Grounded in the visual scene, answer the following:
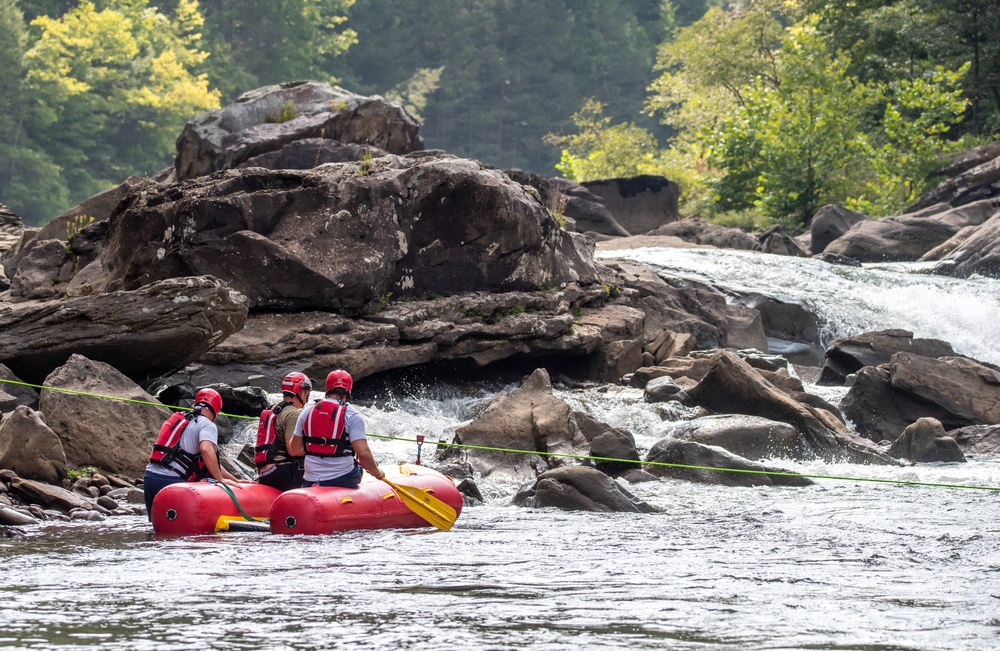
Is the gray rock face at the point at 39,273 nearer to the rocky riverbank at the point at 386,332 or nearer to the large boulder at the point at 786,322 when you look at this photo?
the rocky riverbank at the point at 386,332

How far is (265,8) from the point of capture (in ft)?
197

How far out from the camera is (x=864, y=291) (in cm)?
2333

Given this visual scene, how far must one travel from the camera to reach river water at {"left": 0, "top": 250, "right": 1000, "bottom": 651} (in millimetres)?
6102

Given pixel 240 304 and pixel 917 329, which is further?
pixel 917 329

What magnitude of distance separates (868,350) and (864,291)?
203 inches

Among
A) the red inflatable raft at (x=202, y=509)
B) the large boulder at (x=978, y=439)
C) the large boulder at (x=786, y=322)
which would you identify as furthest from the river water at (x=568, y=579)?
the large boulder at (x=786, y=322)

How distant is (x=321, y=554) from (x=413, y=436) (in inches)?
231

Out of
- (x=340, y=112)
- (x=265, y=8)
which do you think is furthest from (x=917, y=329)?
(x=265, y=8)

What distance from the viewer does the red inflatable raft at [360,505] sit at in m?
9.34

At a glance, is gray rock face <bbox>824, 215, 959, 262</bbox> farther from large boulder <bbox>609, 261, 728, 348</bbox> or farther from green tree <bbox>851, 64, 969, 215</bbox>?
large boulder <bbox>609, 261, 728, 348</bbox>

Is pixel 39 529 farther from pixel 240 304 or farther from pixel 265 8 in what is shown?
pixel 265 8

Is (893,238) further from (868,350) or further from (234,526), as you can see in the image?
(234,526)

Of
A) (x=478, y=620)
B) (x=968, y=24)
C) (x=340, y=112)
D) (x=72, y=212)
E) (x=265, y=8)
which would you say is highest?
(x=265, y=8)

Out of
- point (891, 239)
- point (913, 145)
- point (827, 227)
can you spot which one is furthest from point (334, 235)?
point (913, 145)
